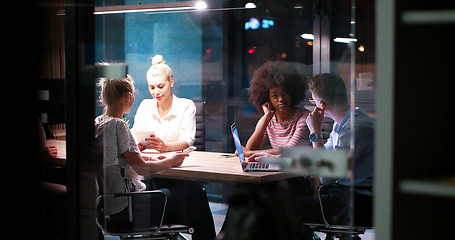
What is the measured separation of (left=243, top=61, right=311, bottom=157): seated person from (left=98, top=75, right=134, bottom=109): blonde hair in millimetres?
715

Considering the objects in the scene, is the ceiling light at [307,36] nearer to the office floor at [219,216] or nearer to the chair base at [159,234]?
the office floor at [219,216]

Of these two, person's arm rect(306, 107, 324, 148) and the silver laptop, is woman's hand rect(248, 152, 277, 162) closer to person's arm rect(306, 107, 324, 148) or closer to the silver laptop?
the silver laptop

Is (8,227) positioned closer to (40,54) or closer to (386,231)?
(40,54)

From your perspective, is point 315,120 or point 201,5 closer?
point 315,120

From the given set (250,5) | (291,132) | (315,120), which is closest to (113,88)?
(291,132)

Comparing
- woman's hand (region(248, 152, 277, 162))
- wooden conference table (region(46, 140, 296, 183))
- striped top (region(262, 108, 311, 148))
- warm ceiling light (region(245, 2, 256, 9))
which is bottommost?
wooden conference table (region(46, 140, 296, 183))

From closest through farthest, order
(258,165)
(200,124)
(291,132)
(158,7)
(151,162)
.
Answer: (258,165) < (291,132) < (151,162) < (200,124) < (158,7)

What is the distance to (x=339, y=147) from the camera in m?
2.36

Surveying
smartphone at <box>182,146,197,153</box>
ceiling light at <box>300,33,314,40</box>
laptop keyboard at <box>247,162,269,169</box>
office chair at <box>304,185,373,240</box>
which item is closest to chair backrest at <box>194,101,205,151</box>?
smartphone at <box>182,146,197,153</box>

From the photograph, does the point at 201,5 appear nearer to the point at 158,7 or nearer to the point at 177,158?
the point at 158,7

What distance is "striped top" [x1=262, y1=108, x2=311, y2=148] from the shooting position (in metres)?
2.86

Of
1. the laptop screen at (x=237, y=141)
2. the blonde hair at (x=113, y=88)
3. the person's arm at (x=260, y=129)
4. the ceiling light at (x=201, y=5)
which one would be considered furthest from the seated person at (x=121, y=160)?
the ceiling light at (x=201, y=5)

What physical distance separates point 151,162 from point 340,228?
1.15 metres

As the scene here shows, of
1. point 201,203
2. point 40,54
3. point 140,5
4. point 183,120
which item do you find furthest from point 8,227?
point 140,5
